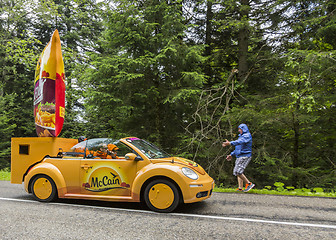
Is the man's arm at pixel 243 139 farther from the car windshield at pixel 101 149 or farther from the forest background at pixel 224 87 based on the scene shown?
the car windshield at pixel 101 149

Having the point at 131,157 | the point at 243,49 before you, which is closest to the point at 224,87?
the point at 243,49

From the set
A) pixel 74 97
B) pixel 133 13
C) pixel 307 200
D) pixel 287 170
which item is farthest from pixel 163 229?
pixel 74 97

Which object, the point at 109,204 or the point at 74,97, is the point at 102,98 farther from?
the point at 74,97

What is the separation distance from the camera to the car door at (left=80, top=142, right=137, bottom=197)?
534 centimetres

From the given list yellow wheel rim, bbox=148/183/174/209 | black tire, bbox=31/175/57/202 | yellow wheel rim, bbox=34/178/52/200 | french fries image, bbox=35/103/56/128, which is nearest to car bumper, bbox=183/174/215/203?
yellow wheel rim, bbox=148/183/174/209

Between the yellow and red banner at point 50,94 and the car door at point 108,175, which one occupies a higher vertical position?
the yellow and red banner at point 50,94

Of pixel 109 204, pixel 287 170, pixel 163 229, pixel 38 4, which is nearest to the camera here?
pixel 163 229

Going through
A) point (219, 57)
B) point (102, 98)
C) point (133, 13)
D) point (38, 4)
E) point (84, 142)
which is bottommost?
point (84, 142)

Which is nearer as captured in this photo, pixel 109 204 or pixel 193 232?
pixel 193 232

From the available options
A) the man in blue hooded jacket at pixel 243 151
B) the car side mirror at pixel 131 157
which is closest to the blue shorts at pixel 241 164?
the man in blue hooded jacket at pixel 243 151

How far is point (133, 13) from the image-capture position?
10781 mm

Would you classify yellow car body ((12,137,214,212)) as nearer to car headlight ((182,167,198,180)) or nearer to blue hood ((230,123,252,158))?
car headlight ((182,167,198,180))

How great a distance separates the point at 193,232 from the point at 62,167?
345 centimetres

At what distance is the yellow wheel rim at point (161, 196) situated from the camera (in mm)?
4957
